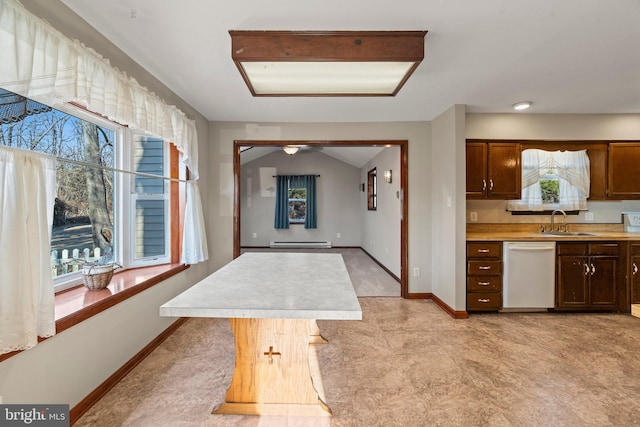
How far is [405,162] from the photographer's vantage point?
368 cm

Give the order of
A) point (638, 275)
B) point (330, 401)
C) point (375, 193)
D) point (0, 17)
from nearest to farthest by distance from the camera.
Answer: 1. point (0, 17)
2. point (330, 401)
3. point (638, 275)
4. point (375, 193)

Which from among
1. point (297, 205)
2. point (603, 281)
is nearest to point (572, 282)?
point (603, 281)

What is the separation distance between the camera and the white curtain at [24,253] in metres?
1.20

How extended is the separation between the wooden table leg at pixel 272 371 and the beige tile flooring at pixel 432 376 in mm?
66

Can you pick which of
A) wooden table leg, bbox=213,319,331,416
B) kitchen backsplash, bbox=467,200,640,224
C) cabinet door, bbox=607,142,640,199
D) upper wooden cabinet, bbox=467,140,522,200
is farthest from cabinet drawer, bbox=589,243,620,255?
wooden table leg, bbox=213,319,331,416

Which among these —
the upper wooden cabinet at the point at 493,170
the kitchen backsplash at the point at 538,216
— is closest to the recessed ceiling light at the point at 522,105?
the upper wooden cabinet at the point at 493,170

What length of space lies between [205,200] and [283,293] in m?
2.48

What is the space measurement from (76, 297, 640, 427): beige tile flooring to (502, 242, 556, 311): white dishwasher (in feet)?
0.71

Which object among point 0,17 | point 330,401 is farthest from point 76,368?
point 0,17

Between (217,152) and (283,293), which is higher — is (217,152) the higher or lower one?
the higher one

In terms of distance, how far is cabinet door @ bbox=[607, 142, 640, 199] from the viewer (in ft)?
11.2

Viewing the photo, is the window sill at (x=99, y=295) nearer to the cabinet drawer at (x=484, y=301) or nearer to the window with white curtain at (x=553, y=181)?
the cabinet drawer at (x=484, y=301)

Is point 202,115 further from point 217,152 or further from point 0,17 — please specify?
point 0,17

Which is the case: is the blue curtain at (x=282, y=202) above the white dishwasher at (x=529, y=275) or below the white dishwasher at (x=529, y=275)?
above
